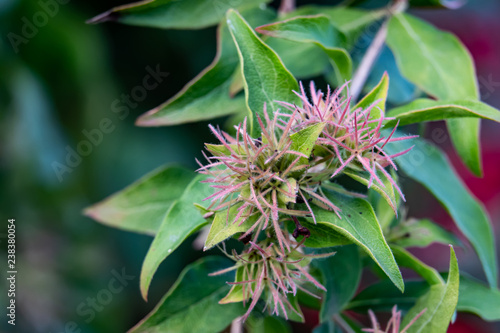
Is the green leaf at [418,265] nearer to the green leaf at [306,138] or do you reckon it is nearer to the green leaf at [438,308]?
the green leaf at [438,308]

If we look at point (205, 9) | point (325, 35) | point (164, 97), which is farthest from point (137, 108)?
point (325, 35)

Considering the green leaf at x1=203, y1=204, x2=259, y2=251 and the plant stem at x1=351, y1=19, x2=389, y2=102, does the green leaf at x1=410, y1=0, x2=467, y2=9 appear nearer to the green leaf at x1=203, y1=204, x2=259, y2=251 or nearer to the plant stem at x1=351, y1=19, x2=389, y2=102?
the plant stem at x1=351, y1=19, x2=389, y2=102

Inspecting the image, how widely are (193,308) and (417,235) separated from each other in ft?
1.51

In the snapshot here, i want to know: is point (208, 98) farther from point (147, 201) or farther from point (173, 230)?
point (173, 230)

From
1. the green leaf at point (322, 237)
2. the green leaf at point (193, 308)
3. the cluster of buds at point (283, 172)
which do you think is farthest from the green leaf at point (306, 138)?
the green leaf at point (193, 308)

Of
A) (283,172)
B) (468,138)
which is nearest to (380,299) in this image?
(468,138)

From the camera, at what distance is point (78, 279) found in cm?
Result: 195

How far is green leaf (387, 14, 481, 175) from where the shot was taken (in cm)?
99

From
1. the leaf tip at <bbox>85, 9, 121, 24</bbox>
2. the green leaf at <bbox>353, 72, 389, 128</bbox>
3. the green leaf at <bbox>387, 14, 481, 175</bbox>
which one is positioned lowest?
the green leaf at <bbox>387, 14, 481, 175</bbox>

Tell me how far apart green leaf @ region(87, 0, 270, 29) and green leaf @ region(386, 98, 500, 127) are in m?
0.51

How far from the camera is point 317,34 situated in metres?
0.93

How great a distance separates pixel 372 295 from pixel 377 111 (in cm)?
43

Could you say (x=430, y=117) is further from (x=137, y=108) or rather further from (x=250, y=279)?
(x=137, y=108)

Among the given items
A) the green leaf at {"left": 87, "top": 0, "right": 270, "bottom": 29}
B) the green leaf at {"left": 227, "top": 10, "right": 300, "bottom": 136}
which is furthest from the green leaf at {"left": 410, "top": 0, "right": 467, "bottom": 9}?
the green leaf at {"left": 227, "top": 10, "right": 300, "bottom": 136}
